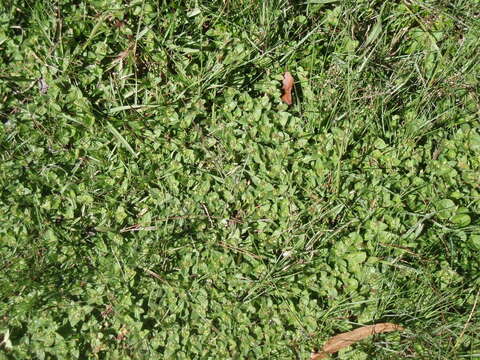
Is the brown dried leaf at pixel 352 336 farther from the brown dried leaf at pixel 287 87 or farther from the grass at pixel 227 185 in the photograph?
the brown dried leaf at pixel 287 87

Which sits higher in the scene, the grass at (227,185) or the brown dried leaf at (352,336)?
the grass at (227,185)

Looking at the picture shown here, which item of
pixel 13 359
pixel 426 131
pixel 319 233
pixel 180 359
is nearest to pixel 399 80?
pixel 426 131

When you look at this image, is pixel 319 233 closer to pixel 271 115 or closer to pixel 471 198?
pixel 271 115

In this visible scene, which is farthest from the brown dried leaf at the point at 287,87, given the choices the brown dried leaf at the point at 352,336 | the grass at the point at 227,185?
the brown dried leaf at the point at 352,336

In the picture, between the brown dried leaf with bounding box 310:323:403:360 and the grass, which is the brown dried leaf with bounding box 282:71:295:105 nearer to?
the grass

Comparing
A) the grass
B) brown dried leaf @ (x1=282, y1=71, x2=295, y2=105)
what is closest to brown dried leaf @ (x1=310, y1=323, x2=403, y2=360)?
the grass

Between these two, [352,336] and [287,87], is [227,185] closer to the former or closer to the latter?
[287,87]

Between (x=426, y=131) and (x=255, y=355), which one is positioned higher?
(x=426, y=131)
